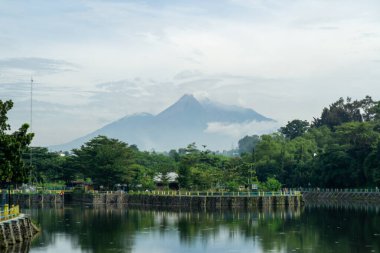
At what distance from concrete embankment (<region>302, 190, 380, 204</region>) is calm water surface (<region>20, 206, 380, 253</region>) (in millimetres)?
20843

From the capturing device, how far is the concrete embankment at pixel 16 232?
2090 inches

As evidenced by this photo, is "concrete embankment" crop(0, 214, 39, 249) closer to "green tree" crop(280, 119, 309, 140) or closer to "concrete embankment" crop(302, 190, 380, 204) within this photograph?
"concrete embankment" crop(302, 190, 380, 204)

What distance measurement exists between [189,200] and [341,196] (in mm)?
32890

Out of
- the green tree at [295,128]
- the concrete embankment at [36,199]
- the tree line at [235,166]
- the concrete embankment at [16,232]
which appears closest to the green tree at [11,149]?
the concrete embankment at [16,232]

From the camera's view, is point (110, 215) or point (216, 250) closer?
point (216, 250)

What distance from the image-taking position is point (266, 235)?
2574 inches

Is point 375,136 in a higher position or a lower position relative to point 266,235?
higher

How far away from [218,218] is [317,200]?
150 feet

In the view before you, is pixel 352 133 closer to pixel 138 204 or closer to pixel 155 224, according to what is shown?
pixel 138 204

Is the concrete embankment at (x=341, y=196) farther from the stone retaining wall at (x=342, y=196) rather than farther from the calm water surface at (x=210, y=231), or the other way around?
the calm water surface at (x=210, y=231)

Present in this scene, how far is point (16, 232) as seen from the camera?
57094mm

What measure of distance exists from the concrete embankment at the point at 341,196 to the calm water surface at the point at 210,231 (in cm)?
2084

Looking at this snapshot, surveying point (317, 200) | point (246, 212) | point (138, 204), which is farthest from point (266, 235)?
point (317, 200)

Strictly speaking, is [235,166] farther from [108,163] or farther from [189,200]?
[108,163]
